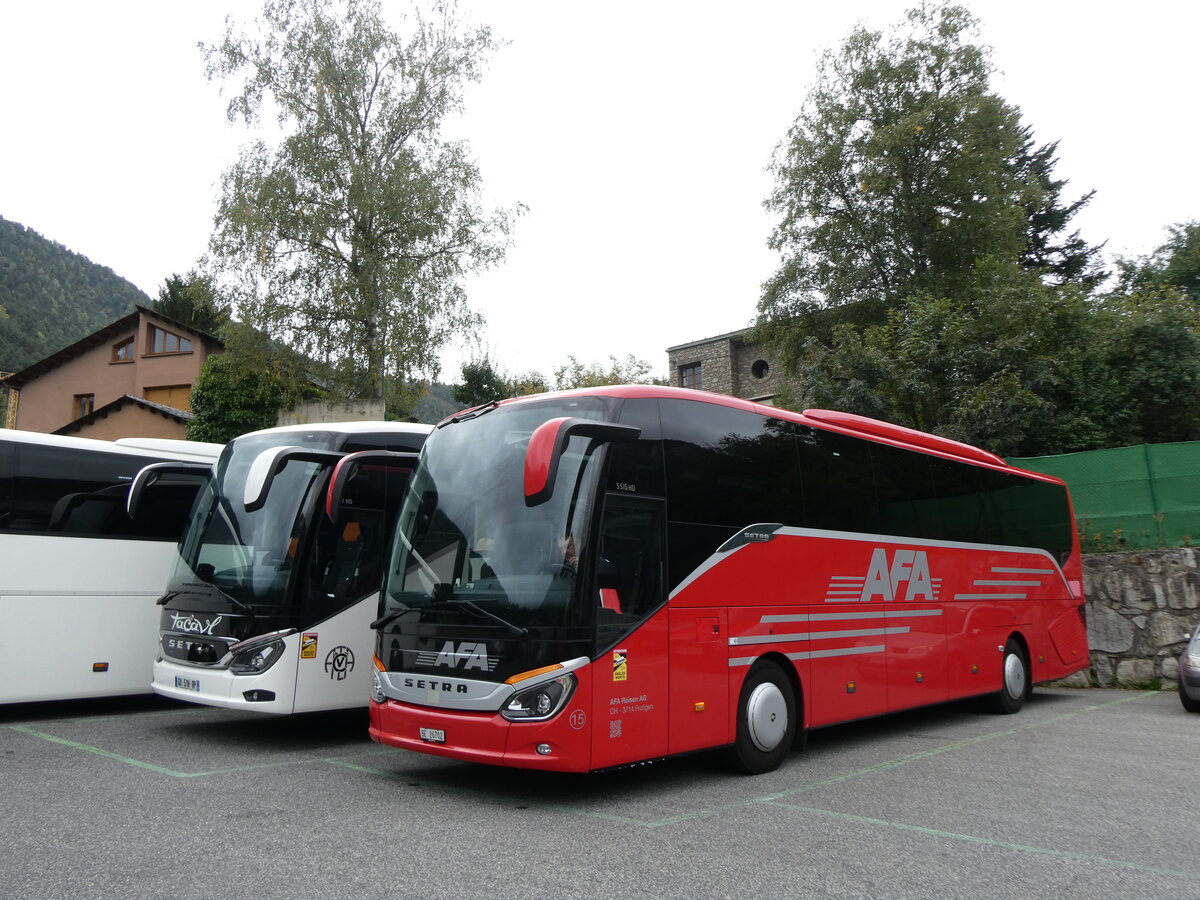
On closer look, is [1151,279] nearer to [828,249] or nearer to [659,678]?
[828,249]

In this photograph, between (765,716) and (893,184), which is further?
(893,184)

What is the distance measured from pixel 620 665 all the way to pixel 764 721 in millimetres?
1986

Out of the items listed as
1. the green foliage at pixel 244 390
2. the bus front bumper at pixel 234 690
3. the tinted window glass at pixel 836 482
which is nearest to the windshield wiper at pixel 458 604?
the bus front bumper at pixel 234 690

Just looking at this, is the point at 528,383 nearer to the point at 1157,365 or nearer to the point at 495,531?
the point at 1157,365

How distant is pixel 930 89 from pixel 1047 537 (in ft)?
72.1

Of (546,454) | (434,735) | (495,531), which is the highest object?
(546,454)

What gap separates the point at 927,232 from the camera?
3012 cm

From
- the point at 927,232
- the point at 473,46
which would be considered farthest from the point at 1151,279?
the point at 473,46

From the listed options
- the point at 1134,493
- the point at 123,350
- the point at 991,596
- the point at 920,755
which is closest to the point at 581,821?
the point at 920,755

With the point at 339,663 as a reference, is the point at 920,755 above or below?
below

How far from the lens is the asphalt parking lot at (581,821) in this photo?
191 inches

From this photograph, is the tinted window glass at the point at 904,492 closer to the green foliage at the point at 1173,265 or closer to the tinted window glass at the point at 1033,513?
the tinted window glass at the point at 1033,513

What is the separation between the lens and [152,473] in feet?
34.1

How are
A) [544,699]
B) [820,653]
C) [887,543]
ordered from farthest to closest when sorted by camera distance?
[887,543], [820,653], [544,699]
